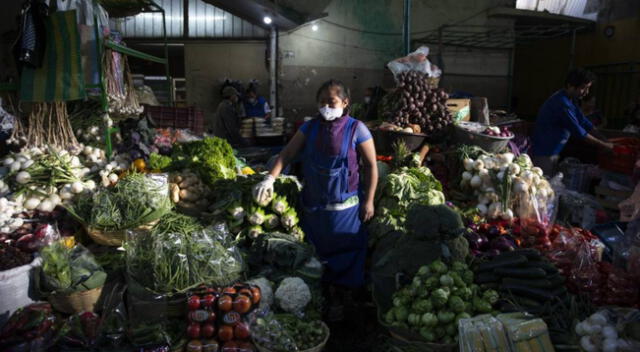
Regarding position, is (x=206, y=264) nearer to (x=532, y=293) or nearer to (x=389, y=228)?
(x=389, y=228)

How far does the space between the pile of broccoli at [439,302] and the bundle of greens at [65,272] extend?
2.11 m

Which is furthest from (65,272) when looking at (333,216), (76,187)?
(333,216)

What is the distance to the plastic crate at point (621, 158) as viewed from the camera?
Result: 16.9ft

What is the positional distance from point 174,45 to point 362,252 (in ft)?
35.2

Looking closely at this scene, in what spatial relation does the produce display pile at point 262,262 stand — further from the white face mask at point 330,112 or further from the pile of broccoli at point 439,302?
the white face mask at point 330,112

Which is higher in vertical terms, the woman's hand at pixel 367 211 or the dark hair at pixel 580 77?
the dark hair at pixel 580 77

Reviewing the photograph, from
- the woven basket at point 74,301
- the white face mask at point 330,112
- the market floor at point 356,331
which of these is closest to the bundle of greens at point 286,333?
the market floor at point 356,331

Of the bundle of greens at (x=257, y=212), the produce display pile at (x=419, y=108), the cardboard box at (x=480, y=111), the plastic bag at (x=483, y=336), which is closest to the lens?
the plastic bag at (x=483, y=336)

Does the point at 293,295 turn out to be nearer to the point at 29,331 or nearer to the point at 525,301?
the point at 525,301

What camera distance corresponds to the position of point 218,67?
483 inches

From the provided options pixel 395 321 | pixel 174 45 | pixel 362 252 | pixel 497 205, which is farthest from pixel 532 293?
pixel 174 45

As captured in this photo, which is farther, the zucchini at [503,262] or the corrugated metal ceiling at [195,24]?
the corrugated metal ceiling at [195,24]

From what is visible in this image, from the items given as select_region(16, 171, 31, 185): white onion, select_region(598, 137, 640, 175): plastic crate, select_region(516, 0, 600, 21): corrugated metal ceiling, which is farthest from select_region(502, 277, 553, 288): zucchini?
select_region(516, 0, 600, 21): corrugated metal ceiling

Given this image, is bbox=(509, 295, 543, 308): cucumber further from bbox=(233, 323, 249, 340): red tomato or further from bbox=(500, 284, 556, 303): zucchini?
bbox=(233, 323, 249, 340): red tomato
